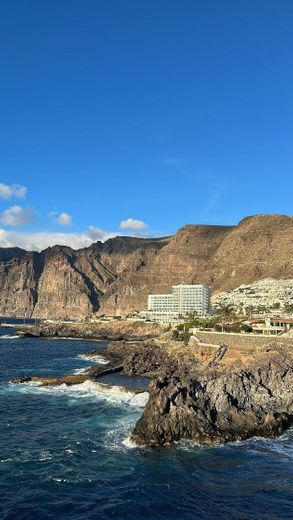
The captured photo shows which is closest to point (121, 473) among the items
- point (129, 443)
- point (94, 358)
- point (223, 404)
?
point (129, 443)

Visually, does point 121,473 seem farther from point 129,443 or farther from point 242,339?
point 242,339

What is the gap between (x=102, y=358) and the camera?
137 meters

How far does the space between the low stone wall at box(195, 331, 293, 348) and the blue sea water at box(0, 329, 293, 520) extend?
3119 cm

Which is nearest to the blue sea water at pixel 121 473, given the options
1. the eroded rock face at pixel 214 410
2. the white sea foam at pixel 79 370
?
the eroded rock face at pixel 214 410

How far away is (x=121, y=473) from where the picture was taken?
44.2 metres

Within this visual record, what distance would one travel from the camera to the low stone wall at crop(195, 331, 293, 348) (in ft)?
286

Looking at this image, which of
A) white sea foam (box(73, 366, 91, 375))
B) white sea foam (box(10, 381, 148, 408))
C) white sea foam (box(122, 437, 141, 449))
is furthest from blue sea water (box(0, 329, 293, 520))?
white sea foam (box(73, 366, 91, 375))

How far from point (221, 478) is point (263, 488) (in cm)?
374

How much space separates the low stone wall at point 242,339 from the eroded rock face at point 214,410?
19451mm

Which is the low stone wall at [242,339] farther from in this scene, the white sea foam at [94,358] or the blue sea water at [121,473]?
the white sea foam at [94,358]

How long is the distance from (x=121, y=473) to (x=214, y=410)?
1681cm

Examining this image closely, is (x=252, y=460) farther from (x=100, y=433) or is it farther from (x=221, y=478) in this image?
(x=100, y=433)

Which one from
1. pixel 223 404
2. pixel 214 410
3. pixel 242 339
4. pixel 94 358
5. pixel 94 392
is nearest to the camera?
pixel 214 410

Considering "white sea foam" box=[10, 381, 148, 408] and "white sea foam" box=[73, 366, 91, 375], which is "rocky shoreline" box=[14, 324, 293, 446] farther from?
"white sea foam" box=[73, 366, 91, 375]
